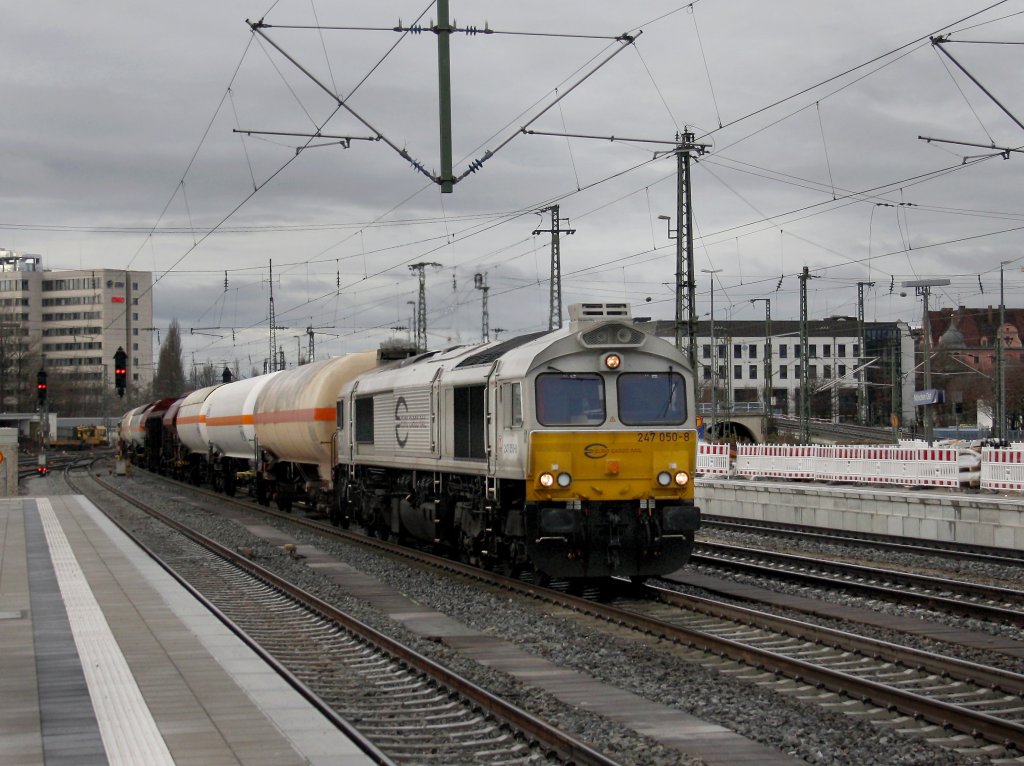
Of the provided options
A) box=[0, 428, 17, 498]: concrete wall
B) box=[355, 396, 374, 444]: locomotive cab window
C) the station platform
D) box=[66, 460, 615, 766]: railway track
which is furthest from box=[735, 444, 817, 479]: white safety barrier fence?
the station platform

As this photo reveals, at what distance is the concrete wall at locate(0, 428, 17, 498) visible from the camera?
40844mm

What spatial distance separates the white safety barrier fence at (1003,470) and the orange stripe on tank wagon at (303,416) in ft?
52.1

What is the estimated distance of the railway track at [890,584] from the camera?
14898mm

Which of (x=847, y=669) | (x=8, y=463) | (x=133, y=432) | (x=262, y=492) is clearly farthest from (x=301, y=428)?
(x=133, y=432)

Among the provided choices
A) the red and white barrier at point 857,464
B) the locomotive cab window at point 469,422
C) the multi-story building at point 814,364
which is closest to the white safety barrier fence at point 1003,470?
the red and white barrier at point 857,464

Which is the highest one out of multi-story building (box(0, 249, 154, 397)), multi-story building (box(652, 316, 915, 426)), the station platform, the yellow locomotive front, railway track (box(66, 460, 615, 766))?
multi-story building (box(0, 249, 154, 397))

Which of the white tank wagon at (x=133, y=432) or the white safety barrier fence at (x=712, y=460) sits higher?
the white tank wagon at (x=133, y=432)

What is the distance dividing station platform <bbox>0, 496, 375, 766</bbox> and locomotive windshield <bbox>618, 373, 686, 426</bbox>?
6118 millimetres

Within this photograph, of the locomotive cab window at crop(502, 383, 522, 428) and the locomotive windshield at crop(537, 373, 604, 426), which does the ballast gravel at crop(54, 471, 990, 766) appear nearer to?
the locomotive cab window at crop(502, 383, 522, 428)

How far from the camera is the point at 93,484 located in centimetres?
5438

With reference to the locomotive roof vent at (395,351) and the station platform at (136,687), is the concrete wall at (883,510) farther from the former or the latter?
the station platform at (136,687)

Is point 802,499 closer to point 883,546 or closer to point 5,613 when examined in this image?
point 883,546

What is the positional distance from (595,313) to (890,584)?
5936mm

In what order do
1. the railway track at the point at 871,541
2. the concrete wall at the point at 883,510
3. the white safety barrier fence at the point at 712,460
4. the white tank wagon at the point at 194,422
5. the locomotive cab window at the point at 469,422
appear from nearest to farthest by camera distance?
the locomotive cab window at the point at 469,422 → the railway track at the point at 871,541 → the concrete wall at the point at 883,510 → the white safety barrier fence at the point at 712,460 → the white tank wagon at the point at 194,422
